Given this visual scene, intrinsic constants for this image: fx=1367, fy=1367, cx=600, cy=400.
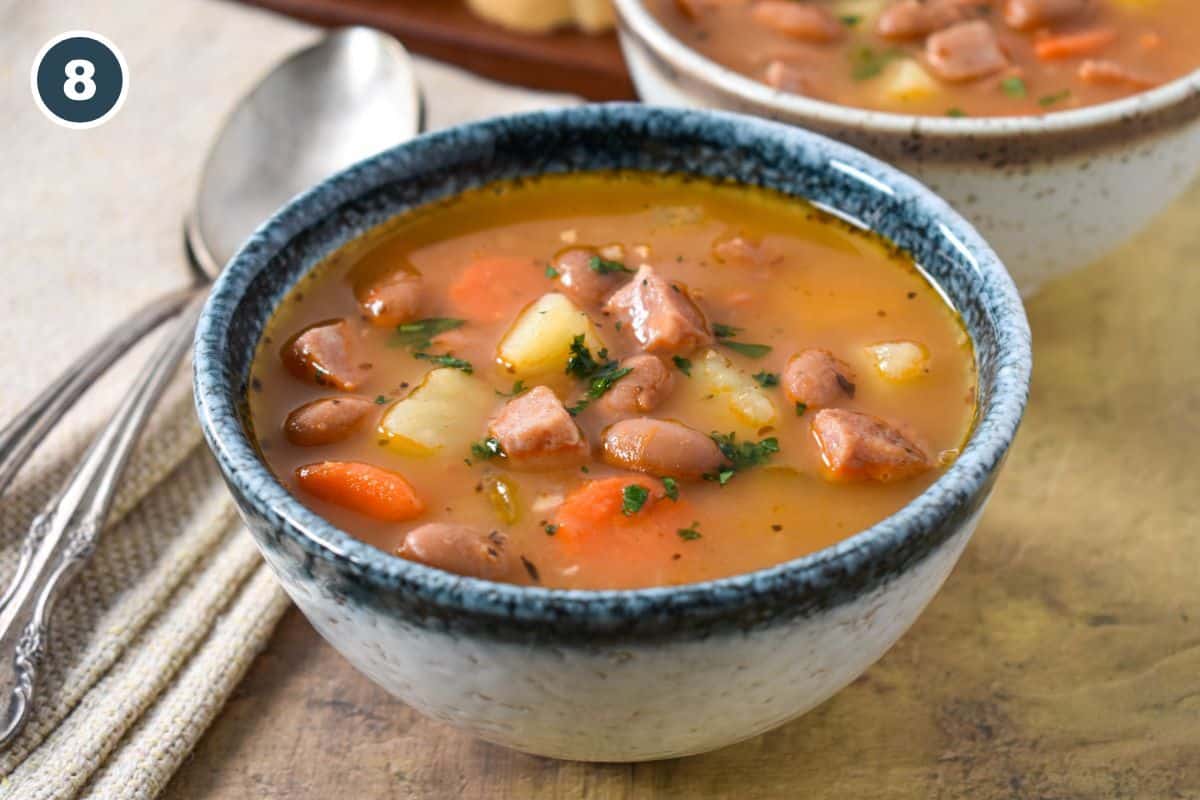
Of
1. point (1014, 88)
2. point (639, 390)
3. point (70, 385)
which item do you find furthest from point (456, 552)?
point (1014, 88)

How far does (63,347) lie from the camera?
2.73m

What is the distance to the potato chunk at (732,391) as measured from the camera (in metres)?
1.89

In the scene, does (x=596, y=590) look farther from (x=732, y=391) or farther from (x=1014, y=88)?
(x=1014, y=88)

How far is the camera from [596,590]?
1.54 meters

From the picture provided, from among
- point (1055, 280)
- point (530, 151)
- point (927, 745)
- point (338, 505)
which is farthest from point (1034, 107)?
point (338, 505)

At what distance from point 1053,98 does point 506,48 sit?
62.3 inches

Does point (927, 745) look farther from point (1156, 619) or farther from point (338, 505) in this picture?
point (338, 505)

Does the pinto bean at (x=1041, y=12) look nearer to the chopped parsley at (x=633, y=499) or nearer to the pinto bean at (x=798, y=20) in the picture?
the pinto bean at (x=798, y=20)

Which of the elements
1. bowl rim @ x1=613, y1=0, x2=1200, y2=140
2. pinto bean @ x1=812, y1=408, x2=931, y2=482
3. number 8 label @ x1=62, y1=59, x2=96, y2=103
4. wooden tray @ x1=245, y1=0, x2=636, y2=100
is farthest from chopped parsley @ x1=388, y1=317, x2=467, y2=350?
wooden tray @ x1=245, y1=0, x2=636, y2=100

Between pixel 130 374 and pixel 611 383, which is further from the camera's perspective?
pixel 130 374

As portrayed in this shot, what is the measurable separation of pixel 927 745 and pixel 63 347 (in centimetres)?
182

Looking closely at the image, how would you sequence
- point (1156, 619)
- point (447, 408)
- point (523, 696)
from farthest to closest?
point (1156, 619), point (447, 408), point (523, 696)

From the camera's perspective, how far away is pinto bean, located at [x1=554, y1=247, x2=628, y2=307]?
2105 millimetres

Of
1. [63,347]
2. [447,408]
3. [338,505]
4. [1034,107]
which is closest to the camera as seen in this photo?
[338,505]
